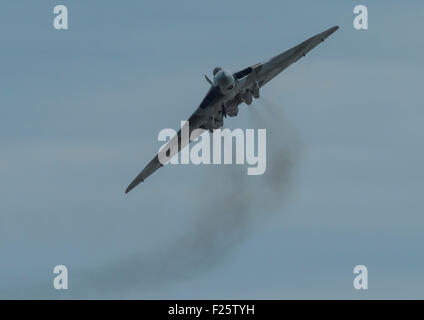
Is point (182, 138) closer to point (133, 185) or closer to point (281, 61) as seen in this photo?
point (133, 185)

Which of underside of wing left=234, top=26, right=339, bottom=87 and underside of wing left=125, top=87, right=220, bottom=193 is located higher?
underside of wing left=234, top=26, right=339, bottom=87

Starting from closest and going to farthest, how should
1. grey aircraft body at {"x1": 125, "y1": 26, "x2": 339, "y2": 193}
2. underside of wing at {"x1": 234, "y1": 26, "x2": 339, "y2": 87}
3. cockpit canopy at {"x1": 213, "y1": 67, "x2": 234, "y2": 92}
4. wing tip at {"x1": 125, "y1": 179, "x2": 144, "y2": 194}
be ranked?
cockpit canopy at {"x1": 213, "y1": 67, "x2": 234, "y2": 92}, grey aircraft body at {"x1": 125, "y1": 26, "x2": 339, "y2": 193}, underside of wing at {"x1": 234, "y1": 26, "x2": 339, "y2": 87}, wing tip at {"x1": 125, "y1": 179, "x2": 144, "y2": 194}

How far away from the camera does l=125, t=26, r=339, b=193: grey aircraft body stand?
92.4 meters

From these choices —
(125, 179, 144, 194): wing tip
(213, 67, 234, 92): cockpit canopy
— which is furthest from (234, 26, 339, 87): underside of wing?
(125, 179, 144, 194): wing tip

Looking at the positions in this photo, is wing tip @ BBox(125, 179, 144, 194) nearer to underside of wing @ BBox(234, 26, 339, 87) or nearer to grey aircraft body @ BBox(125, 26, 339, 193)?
grey aircraft body @ BBox(125, 26, 339, 193)

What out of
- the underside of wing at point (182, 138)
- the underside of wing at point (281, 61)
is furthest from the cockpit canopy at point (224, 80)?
the underside of wing at point (281, 61)

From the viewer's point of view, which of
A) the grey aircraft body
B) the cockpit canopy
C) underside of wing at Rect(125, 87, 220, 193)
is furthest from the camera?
underside of wing at Rect(125, 87, 220, 193)

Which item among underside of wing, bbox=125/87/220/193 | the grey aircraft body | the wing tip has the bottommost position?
the wing tip
